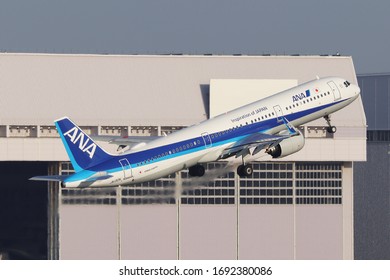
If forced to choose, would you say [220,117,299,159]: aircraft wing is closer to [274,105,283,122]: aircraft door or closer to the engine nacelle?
the engine nacelle

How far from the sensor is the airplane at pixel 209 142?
6575 inches

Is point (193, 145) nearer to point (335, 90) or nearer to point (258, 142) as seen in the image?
point (258, 142)

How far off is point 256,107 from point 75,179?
21.4m

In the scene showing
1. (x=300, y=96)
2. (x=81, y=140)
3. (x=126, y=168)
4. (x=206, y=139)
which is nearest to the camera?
(x=81, y=140)

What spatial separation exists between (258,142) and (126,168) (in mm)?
13333

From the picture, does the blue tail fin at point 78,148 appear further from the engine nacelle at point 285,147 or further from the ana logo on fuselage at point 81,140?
the engine nacelle at point 285,147

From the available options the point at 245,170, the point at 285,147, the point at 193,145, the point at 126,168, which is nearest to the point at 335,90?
the point at 285,147

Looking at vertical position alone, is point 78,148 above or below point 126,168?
above

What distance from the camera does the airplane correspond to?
548 ft

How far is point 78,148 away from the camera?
167m

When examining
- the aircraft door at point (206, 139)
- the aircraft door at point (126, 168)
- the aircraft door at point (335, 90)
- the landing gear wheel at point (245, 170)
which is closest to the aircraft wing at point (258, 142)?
the landing gear wheel at point (245, 170)

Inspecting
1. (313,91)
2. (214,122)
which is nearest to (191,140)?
(214,122)

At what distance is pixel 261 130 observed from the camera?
6964 inches

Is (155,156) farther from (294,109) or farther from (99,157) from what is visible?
(294,109)
